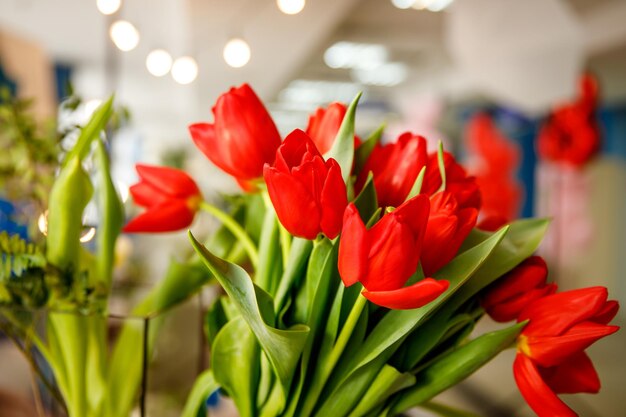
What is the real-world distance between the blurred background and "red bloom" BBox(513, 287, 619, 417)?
0.63m

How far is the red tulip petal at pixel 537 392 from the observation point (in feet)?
1.28

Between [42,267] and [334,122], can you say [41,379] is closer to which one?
[42,267]

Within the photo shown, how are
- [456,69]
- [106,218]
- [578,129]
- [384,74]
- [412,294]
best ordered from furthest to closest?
[384,74]
[456,69]
[578,129]
[106,218]
[412,294]

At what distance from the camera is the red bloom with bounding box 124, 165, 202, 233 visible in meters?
0.50

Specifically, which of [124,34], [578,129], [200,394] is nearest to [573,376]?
[200,394]

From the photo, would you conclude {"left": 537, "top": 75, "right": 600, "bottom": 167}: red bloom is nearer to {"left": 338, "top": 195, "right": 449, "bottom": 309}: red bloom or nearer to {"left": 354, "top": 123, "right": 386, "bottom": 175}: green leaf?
{"left": 354, "top": 123, "right": 386, "bottom": 175}: green leaf

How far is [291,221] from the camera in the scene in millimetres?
352

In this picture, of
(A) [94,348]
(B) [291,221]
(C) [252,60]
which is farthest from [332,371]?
(C) [252,60]

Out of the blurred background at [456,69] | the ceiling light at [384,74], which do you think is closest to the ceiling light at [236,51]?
the blurred background at [456,69]

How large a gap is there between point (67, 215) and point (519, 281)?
1.16 ft

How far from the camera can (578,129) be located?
383 centimetres

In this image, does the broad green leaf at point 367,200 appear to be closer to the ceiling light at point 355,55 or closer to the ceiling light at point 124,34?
the ceiling light at point 124,34

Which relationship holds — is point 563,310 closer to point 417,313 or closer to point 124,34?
point 417,313

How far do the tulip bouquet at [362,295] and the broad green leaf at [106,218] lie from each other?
0.44 ft
